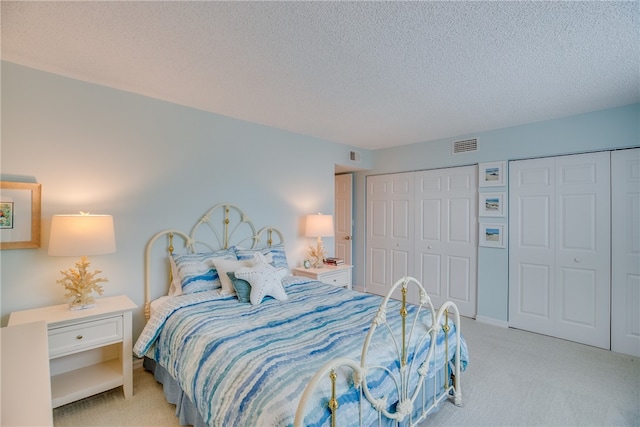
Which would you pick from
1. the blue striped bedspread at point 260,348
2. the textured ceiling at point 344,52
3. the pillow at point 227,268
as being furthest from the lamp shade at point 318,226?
the textured ceiling at point 344,52

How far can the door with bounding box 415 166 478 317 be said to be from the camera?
3932mm

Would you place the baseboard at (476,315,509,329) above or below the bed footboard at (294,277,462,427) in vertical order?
below

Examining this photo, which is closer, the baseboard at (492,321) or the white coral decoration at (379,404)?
the white coral decoration at (379,404)

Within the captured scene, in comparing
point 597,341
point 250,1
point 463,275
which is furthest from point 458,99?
point 597,341

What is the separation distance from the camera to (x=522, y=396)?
7.37ft

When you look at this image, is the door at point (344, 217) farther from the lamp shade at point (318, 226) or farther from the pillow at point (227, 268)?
the pillow at point (227, 268)

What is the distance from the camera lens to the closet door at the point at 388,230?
454 cm

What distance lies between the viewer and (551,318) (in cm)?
334

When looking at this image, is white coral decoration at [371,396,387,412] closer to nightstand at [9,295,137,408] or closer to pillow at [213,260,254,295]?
pillow at [213,260,254,295]

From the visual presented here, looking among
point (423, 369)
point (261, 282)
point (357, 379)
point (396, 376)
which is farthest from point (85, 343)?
point (423, 369)

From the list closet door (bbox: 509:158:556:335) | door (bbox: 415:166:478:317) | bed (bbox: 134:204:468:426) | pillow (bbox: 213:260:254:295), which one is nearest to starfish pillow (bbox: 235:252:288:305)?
bed (bbox: 134:204:468:426)

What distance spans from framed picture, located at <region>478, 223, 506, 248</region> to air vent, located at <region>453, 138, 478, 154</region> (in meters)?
0.99

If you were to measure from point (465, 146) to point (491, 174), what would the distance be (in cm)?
50

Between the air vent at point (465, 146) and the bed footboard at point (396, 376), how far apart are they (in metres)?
2.53
